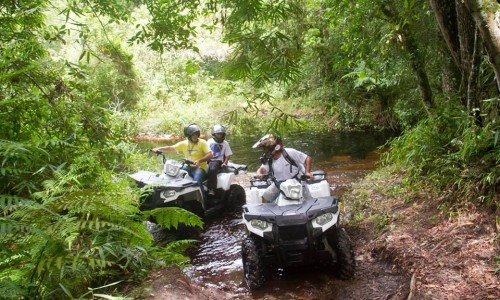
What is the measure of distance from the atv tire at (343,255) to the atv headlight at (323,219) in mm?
273

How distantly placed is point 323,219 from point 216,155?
11.8 ft

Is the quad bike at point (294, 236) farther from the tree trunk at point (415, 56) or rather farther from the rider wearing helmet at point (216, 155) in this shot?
the tree trunk at point (415, 56)

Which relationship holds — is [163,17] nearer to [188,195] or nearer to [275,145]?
[275,145]

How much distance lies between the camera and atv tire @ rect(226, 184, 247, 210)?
24.2 feet

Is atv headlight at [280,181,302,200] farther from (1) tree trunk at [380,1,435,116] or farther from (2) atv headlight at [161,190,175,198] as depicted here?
(1) tree trunk at [380,1,435,116]

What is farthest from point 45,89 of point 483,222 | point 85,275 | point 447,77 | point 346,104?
point 346,104

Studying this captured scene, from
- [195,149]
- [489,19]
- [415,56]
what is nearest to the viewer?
[489,19]

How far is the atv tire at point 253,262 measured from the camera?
14.3 feet

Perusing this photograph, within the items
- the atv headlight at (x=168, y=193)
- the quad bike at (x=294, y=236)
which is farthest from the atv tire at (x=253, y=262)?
the atv headlight at (x=168, y=193)

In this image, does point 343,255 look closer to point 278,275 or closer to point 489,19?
point 278,275

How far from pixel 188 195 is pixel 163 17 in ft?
10.2

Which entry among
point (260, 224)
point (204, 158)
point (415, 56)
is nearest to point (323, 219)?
point (260, 224)

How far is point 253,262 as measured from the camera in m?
4.36

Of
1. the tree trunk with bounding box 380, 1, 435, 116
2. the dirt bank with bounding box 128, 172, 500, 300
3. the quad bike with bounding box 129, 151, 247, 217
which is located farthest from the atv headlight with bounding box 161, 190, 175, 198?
the tree trunk with bounding box 380, 1, 435, 116
